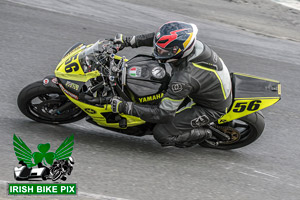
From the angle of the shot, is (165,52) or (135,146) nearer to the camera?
(165,52)

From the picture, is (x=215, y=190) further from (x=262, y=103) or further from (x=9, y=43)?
(x=9, y=43)

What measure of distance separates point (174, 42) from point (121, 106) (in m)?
0.89

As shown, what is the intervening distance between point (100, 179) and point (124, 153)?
2.27 feet

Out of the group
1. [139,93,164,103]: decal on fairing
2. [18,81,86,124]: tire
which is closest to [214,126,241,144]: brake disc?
[139,93,164,103]: decal on fairing

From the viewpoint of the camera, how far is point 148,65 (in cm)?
493

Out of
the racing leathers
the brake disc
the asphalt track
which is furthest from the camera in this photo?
the brake disc

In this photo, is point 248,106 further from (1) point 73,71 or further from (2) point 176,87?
(1) point 73,71

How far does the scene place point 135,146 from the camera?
548 cm

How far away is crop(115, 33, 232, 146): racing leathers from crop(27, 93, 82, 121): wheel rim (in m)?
0.89

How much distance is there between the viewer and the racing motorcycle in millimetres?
4852

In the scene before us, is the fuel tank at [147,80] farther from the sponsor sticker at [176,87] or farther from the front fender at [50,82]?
the front fender at [50,82]

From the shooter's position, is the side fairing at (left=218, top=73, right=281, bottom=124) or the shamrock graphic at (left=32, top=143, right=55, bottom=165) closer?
the shamrock graphic at (left=32, top=143, right=55, bottom=165)

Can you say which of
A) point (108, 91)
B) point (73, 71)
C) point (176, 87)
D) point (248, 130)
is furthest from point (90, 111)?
point (248, 130)

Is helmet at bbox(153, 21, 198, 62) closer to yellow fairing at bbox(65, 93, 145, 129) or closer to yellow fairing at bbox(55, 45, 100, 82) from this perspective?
yellow fairing at bbox(55, 45, 100, 82)
